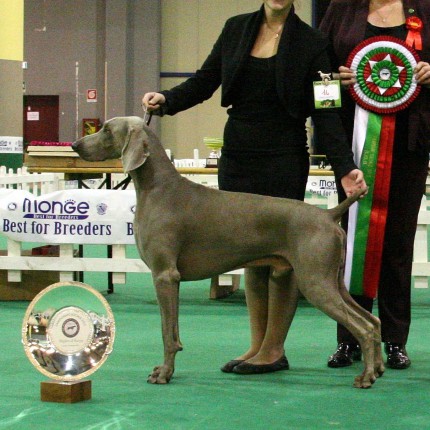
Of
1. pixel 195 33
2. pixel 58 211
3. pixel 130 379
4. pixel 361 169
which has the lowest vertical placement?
pixel 130 379

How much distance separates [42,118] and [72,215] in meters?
12.8

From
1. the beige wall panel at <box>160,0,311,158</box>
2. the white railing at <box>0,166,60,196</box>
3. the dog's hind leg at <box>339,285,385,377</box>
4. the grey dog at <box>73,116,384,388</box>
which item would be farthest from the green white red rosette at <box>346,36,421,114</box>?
the beige wall panel at <box>160,0,311,158</box>

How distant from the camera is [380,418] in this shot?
2699 millimetres

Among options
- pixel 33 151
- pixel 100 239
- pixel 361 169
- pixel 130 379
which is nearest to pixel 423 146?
pixel 361 169

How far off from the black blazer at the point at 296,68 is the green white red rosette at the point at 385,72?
0.55 feet

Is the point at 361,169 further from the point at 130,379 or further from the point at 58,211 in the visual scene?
the point at 58,211

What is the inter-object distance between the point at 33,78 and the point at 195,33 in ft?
11.2

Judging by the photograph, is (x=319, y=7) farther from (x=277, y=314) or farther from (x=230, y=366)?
(x=230, y=366)

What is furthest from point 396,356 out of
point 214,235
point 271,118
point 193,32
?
point 193,32

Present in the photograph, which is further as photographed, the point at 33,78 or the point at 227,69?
the point at 33,78

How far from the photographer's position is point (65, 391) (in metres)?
2.85

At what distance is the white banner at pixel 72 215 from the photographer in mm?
5168

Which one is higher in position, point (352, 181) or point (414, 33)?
point (414, 33)

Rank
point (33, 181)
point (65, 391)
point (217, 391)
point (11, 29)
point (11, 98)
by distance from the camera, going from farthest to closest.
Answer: point (11, 98), point (11, 29), point (33, 181), point (217, 391), point (65, 391)
